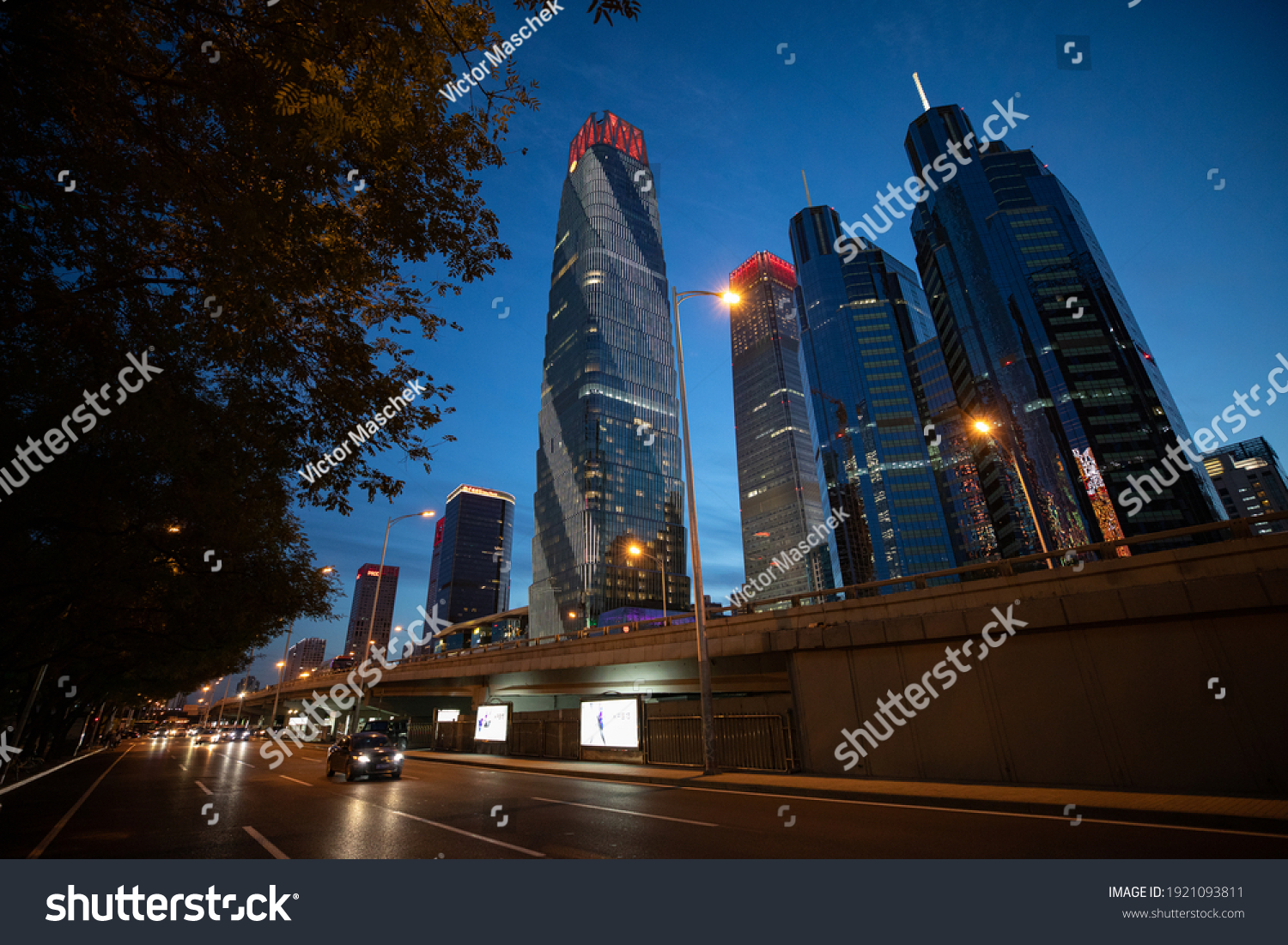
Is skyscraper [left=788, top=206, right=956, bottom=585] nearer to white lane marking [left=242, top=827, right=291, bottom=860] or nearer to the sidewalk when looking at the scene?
the sidewalk

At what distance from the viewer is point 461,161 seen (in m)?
6.76

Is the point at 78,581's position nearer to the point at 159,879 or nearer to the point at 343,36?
the point at 159,879

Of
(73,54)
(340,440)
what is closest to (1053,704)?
(340,440)

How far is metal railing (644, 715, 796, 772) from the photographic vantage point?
16.8 metres

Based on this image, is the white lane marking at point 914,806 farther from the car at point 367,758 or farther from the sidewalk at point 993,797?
the car at point 367,758

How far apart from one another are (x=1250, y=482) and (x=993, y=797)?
236370mm

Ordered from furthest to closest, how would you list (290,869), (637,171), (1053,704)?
(637,171) < (1053,704) < (290,869)

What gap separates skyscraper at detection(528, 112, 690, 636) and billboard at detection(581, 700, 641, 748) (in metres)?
110

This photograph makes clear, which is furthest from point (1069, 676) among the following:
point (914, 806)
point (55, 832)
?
point (55, 832)

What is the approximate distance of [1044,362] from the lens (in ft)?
380

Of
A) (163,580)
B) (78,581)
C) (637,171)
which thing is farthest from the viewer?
(637,171)

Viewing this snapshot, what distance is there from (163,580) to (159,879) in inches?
564

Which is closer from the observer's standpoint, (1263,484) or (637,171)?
(1263,484)

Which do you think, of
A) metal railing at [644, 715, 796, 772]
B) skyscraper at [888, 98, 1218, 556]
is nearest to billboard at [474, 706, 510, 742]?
metal railing at [644, 715, 796, 772]
